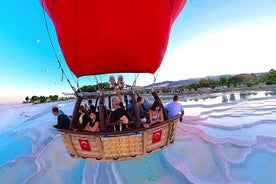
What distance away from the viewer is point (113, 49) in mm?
4492

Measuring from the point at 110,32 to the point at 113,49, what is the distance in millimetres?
297

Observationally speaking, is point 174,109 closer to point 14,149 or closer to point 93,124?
point 93,124

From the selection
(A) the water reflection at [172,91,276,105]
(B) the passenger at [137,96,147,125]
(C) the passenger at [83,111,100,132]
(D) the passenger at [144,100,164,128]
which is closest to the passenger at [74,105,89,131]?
A: (C) the passenger at [83,111,100,132]

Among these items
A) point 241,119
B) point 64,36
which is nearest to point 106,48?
point 64,36

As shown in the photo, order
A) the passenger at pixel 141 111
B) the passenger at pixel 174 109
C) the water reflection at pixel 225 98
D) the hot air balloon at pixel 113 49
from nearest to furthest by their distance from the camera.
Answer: the hot air balloon at pixel 113 49 → the passenger at pixel 141 111 → the passenger at pixel 174 109 → the water reflection at pixel 225 98

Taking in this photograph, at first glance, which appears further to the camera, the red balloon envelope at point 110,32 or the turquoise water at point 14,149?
the turquoise water at point 14,149

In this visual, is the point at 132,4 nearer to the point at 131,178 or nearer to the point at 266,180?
the point at 131,178

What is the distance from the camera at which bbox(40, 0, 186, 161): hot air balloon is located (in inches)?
155

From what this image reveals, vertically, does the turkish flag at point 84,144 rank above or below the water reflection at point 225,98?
above

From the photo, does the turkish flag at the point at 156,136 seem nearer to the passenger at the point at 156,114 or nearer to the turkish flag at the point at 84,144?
the passenger at the point at 156,114

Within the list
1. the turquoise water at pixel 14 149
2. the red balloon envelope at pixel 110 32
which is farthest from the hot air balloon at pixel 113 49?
the turquoise water at pixel 14 149

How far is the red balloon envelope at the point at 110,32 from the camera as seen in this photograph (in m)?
4.35

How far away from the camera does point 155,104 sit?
4.50 metres

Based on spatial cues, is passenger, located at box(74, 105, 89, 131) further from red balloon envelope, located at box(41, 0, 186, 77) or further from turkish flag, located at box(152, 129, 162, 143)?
turkish flag, located at box(152, 129, 162, 143)
